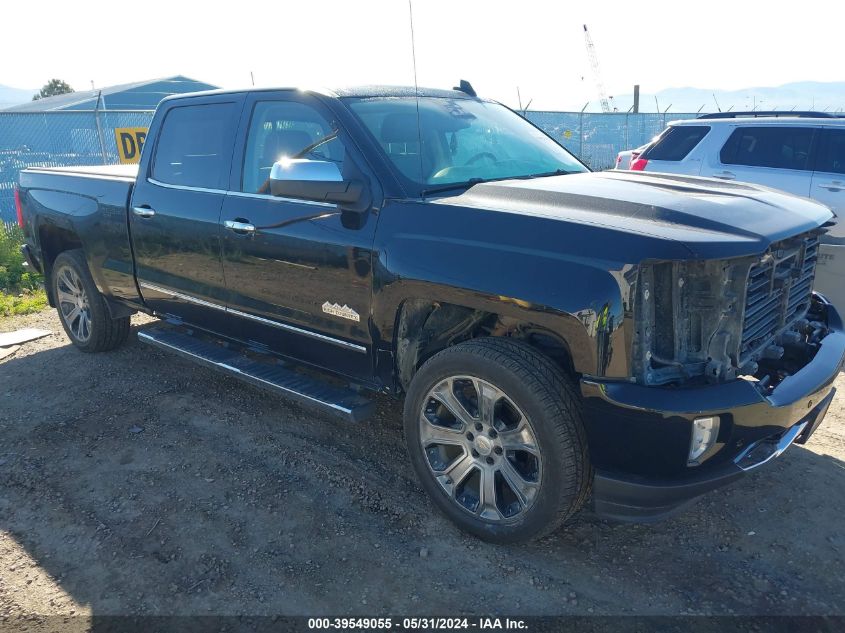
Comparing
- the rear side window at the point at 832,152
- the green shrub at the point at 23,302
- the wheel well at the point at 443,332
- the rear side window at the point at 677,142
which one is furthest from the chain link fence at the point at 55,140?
the wheel well at the point at 443,332

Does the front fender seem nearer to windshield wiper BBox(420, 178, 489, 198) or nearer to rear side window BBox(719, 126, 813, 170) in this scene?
windshield wiper BBox(420, 178, 489, 198)

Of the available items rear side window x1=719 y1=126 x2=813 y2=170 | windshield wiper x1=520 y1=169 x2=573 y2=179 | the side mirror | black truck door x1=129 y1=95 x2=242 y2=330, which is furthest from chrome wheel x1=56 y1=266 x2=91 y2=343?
rear side window x1=719 y1=126 x2=813 y2=170

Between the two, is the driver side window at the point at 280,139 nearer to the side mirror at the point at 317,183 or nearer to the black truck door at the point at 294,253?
the black truck door at the point at 294,253

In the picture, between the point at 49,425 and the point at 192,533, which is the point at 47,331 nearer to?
the point at 49,425

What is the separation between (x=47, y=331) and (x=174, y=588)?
458 centimetres

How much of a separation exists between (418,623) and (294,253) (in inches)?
74.6

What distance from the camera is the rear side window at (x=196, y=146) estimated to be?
4016mm

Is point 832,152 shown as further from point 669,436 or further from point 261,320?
point 261,320

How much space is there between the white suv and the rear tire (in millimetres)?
6040

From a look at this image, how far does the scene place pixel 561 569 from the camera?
285 cm

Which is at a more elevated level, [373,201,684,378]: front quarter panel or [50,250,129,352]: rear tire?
[373,201,684,378]: front quarter panel

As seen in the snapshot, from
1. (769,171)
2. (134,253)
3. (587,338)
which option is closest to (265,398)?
(134,253)

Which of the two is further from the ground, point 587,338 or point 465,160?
point 465,160

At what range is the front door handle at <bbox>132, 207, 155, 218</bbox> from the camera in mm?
4386
